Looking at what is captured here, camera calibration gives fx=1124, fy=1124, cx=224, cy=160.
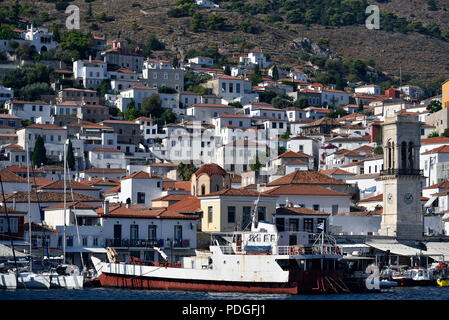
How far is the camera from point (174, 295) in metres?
58.8

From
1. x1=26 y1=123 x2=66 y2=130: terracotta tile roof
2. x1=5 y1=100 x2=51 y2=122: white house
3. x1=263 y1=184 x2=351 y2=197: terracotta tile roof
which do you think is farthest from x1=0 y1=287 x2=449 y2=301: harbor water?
x1=5 y1=100 x2=51 y2=122: white house

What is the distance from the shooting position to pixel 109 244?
69.5m

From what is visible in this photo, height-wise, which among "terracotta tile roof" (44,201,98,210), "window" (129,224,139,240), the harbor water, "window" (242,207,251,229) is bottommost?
the harbor water

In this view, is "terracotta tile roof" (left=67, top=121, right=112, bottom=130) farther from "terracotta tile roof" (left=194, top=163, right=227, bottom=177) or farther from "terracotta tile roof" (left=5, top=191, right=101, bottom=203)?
"terracotta tile roof" (left=194, top=163, right=227, bottom=177)

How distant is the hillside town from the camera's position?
7169 cm

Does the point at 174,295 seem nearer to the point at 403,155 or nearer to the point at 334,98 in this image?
the point at 403,155

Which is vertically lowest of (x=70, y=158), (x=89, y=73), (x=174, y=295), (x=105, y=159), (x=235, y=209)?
(x=174, y=295)

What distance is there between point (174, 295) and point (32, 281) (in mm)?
8915

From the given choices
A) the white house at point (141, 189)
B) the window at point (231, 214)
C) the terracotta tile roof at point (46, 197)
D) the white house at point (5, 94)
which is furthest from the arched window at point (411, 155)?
the white house at point (5, 94)

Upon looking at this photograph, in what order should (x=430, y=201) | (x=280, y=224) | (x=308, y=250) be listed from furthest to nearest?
(x=430, y=201)
(x=280, y=224)
(x=308, y=250)

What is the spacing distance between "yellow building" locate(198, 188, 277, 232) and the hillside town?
0.09m

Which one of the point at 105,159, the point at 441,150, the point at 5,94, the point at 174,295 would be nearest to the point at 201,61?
the point at 5,94

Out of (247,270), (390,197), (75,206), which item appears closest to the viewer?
(247,270)

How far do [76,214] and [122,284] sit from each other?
29.6 feet
